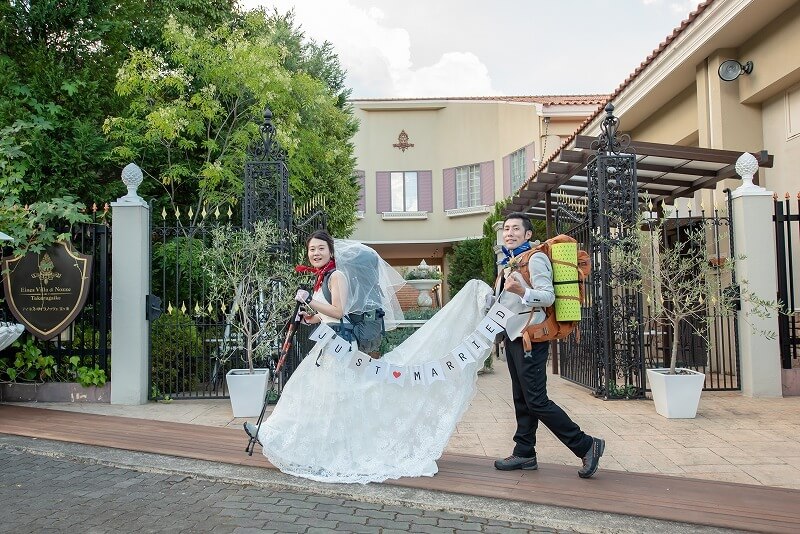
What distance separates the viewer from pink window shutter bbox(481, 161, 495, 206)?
2089 centimetres

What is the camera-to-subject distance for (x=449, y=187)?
2222cm

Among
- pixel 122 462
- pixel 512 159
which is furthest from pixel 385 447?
pixel 512 159

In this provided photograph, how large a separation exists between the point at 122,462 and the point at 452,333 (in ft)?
9.33

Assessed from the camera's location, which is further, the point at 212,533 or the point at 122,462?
the point at 122,462

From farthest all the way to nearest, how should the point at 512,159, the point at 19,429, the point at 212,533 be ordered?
the point at 512,159
the point at 19,429
the point at 212,533

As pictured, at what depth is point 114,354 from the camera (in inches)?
292

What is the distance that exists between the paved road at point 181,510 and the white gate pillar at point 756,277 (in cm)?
500

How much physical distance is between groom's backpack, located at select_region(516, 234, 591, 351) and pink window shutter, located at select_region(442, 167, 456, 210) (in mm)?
17826

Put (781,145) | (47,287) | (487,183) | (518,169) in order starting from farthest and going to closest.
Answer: (487,183)
(518,169)
(781,145)
(47,287)

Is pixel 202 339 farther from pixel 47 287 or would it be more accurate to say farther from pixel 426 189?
pixel 426 189

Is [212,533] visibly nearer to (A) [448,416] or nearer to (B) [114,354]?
(A) [448,416]

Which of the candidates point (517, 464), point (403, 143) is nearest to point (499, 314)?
point (517, 464)

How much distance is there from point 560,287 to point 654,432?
2397 millimetres

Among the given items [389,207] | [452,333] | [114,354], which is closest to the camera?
[452,333]
